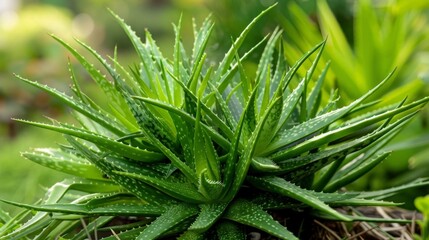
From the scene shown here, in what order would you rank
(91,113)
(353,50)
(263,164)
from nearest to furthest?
(263,164), (91,113), (353,50)

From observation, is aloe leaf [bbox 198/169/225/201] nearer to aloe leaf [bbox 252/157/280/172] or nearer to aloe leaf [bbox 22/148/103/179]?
aloe leaf [bbox 252/157/280/172]

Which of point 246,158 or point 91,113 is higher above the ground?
point 91,113

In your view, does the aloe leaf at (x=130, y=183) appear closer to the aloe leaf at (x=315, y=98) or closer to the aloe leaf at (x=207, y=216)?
the aloe leaf at (x=207, y=216)

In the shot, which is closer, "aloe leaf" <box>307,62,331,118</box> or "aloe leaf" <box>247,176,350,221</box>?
"aloe leaf" <box>247,176,350,221</box>

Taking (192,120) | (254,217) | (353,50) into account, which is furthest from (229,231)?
(353,50)

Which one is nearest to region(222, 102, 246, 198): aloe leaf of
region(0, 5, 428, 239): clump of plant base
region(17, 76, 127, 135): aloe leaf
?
region(0, 5, 428, 239): clump of plant base

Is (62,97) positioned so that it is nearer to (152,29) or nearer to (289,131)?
A: (289,131)

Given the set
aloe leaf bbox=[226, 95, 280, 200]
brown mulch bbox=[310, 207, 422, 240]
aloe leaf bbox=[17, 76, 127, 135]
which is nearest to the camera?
aloe leaf bbox=[226, 95, 280, 200]

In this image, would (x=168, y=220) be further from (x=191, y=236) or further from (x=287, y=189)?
(x=287, y=189)
